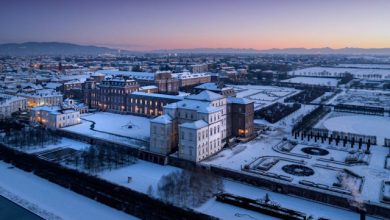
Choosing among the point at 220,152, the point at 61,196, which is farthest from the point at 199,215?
the point at 220,152

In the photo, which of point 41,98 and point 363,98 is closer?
point 41,98

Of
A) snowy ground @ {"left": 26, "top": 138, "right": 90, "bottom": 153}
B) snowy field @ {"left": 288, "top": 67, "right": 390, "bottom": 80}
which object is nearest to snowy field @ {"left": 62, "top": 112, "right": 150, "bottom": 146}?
snowy ground @ {"left": 26, "top": 138, "right": 90, "bottom": 153}

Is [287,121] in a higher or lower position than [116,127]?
higher

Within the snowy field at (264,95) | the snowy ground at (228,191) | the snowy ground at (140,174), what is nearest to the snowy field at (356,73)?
the snowy field at (264,95)

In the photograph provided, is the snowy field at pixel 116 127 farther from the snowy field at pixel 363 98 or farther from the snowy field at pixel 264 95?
the snowy field at pixel 363 98

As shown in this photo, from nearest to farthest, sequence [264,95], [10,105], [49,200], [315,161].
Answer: [49,200] < [315,161] < [10,105] < [264,95]

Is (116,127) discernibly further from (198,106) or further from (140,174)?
(140,174)

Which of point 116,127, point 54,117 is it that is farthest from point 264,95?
point 54,117

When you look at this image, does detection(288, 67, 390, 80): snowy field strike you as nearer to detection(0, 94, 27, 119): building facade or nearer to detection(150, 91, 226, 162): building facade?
detection(150, 91, 226, 162): building facade
